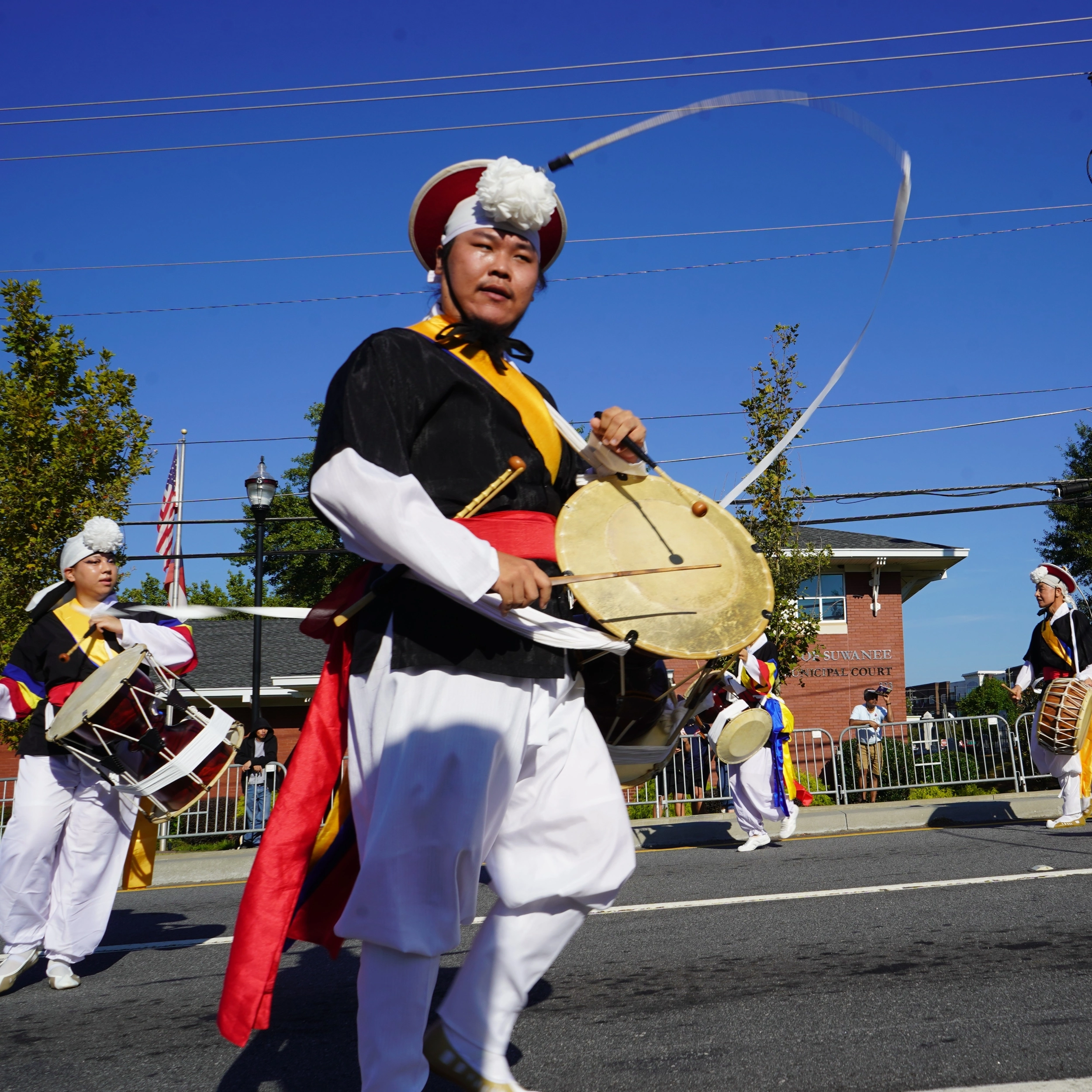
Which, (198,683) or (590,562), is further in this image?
(198,683)

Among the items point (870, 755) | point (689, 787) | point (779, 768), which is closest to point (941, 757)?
point (870, 755)

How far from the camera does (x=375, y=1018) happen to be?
2.20 metres

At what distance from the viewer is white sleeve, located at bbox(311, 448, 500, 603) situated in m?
2.22

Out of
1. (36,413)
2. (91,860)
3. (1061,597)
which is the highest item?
(36,413)

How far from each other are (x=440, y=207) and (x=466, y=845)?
1.80m

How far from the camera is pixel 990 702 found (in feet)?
92.6

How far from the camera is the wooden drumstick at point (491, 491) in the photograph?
8.20ft

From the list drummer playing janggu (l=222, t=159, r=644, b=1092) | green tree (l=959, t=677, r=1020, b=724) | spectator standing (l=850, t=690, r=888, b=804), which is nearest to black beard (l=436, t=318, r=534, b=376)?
drummer playing janggu (l=222, t=159, r=644, b=1092)

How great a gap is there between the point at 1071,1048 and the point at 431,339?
2.42 m

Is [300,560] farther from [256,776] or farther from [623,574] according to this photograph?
[623,574]

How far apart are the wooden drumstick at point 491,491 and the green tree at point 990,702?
1066 inches

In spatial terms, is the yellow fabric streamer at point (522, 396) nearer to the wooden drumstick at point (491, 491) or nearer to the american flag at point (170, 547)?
the wooden drumstick at point (491, 491)

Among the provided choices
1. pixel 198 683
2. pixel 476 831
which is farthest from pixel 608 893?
pixel 198 683

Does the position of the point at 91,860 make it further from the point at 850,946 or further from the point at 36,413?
the point at 36,413
